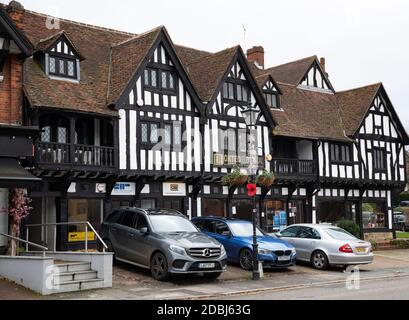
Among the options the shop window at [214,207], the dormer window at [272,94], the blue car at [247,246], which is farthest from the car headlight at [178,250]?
the dormer window at [272,94]

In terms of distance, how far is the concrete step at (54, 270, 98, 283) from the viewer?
48.5 ft

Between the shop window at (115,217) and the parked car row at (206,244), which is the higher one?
the shop window at (115,217)

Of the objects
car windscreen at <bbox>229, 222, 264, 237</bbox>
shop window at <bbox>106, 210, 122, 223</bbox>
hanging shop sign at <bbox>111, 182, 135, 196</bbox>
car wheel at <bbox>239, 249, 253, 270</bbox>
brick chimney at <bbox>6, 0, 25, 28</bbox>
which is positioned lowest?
car wheel at <bbox>239, 249, 253, 270</bbox>

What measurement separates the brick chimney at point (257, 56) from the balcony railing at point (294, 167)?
379 inches

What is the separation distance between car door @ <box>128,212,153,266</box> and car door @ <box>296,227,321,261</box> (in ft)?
22.3

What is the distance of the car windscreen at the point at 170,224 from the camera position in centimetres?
1720

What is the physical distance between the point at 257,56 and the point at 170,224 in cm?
2214

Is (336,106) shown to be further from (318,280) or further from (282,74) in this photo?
(318,280)

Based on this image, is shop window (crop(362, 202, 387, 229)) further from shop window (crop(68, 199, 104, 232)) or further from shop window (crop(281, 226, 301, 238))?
shop window (crop(68, 199, 104, 232))

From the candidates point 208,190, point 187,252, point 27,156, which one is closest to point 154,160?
point 208,190

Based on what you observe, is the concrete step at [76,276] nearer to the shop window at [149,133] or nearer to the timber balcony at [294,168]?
the shop window at [149,133]

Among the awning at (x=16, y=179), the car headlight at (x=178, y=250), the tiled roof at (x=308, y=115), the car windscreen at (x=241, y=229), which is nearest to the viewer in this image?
the awning at (x=16, y=179)

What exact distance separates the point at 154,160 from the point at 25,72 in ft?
20.1

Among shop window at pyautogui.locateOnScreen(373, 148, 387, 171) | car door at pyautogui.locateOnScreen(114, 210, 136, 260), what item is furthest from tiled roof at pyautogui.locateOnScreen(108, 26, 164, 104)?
shop window at pyautogui.locateOnScreen(373, 148, 387, 171)
